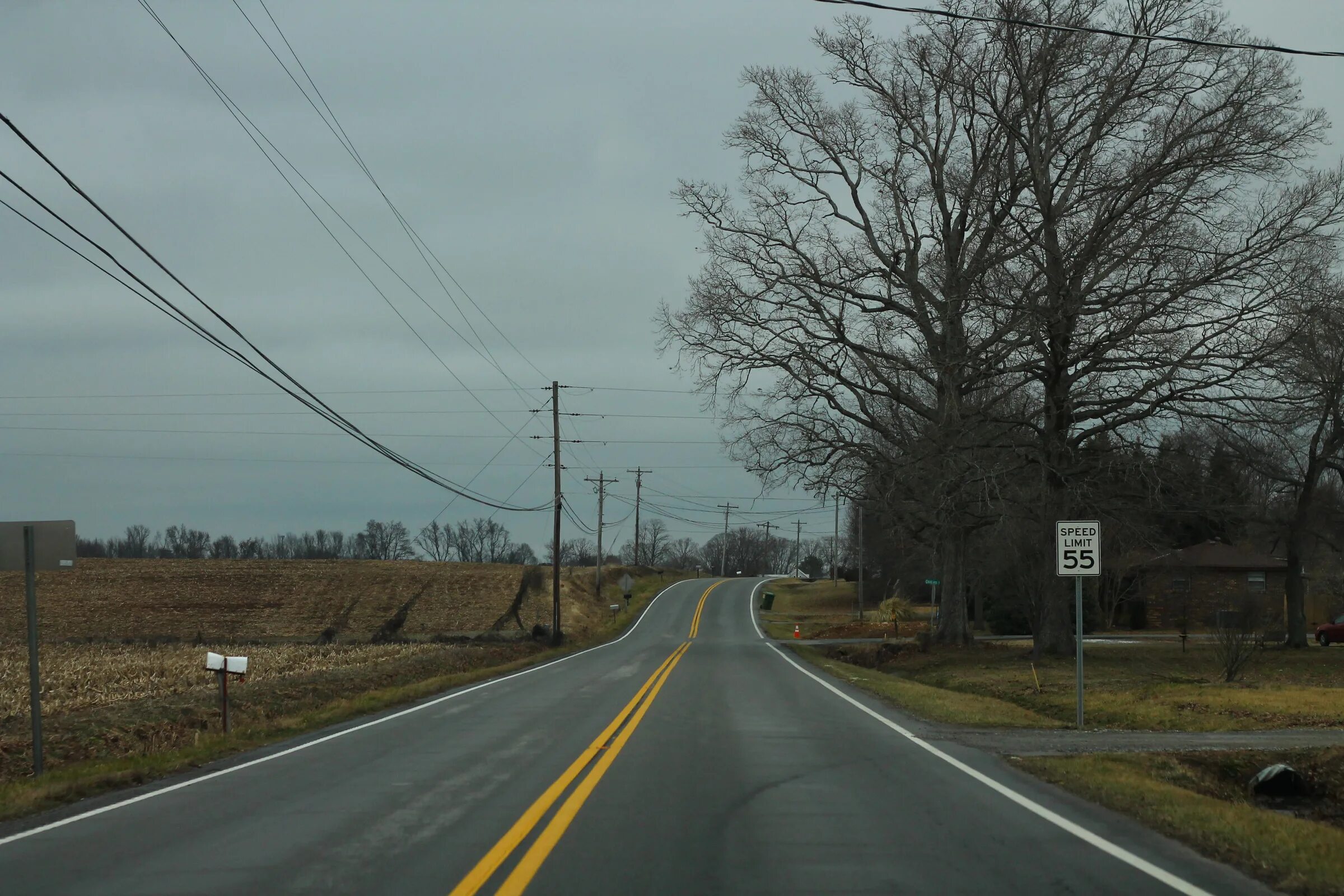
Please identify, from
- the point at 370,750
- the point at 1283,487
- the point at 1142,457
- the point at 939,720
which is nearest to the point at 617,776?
the point at 370,750

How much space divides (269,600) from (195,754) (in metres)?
55.4

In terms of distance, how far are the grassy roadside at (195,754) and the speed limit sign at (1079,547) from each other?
11.1 meters

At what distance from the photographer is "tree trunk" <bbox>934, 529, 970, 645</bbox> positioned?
39.2 metres

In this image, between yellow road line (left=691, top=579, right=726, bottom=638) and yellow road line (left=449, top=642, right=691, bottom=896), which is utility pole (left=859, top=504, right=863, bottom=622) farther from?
yellow road line (left=449, top=642, right=691, bottom=896)

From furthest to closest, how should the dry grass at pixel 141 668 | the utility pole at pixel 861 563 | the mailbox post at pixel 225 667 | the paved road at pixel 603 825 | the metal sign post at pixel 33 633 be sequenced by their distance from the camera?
the utility pole at pixel 861 563, the dry grass at pixel 141 668, the mailbox post at pixel 225 667, the metal sign post at pixel 33 633, the paved road at pixel 603 825

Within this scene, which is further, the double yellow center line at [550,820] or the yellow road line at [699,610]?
the yellow road line at [699,610]

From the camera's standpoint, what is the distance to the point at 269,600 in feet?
217

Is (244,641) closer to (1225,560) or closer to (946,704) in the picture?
(946,704)

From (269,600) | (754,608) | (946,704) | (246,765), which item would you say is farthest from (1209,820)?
(754,608)

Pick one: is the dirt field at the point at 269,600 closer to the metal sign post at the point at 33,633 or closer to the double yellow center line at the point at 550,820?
the metal sign post at the point at 33,633

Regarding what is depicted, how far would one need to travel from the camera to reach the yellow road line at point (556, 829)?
6.96 meters

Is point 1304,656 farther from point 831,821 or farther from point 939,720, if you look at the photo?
point 831,821

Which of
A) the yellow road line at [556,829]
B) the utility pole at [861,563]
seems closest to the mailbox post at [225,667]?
the yellow road line at [556,829]

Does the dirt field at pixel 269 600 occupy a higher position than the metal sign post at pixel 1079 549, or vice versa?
the metal sign post at pixel 1079 549
